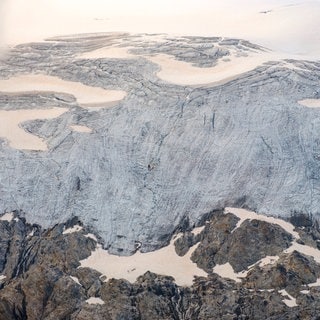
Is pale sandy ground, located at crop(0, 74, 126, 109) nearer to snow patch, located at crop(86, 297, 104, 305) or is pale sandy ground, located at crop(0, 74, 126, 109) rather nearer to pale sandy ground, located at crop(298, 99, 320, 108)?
pale sandy ground, located at crop(298, 99, 320, 108)

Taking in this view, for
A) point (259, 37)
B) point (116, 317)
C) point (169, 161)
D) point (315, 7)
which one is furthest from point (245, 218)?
point (315, 7)

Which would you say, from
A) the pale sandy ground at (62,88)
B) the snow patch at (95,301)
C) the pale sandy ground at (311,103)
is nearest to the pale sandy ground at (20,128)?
the pale sandy ground at (62,88)

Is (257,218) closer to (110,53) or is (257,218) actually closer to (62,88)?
(62,88)

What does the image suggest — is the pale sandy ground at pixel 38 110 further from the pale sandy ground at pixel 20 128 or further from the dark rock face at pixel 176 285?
the dark rock face at pixel 176 285

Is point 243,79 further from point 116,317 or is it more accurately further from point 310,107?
point 116,317

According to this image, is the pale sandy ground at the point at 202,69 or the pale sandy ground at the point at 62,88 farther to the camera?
the pale sandy ground at the point at 62,88

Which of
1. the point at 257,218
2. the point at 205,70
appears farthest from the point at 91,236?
the point at 205,70
